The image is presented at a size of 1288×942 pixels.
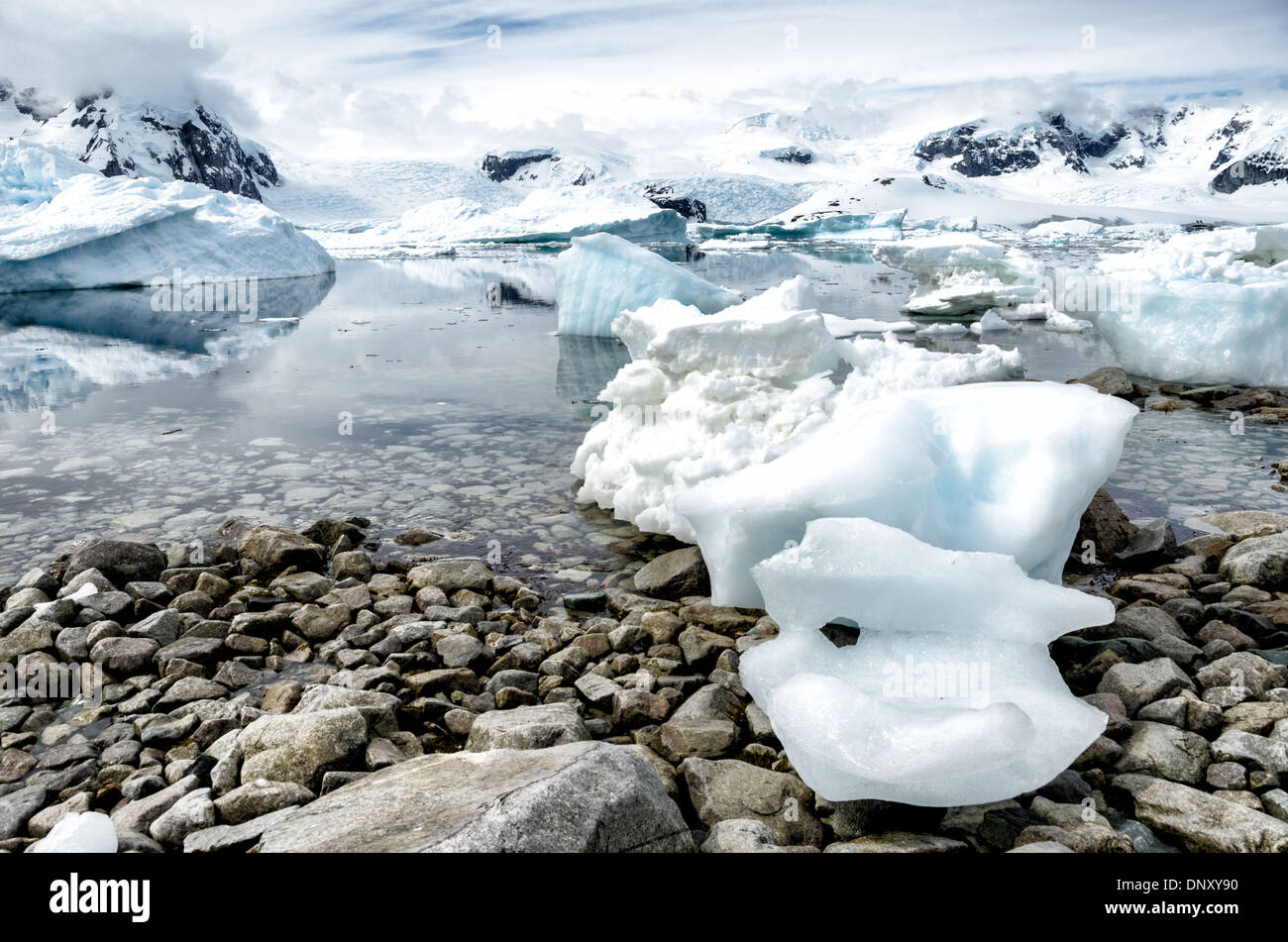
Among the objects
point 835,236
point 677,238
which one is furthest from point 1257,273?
point 835,236

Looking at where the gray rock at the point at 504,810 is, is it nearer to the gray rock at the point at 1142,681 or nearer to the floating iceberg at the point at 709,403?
the gray rock at the point at 1142,681

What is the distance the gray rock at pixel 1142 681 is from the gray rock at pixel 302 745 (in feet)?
8.10

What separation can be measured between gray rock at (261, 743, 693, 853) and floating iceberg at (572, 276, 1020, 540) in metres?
2.58

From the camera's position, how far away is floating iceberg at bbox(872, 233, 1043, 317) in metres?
16.1

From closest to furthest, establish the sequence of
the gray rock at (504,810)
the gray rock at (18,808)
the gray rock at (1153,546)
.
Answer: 1. the gray rock at (504,810)
2. the gray rock at (18,808)
3. the gray rock at (1153,546)

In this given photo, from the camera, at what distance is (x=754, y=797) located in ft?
8.08

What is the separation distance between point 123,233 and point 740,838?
2518 cm

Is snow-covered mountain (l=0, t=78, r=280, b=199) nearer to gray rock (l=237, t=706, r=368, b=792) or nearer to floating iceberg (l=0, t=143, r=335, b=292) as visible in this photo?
floating iceberg (l=0, t=143, r=335, b=292)

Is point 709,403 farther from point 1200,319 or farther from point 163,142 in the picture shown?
point 163,142

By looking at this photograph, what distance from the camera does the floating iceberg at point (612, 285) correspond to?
12023mm

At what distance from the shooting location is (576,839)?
6.43 feet

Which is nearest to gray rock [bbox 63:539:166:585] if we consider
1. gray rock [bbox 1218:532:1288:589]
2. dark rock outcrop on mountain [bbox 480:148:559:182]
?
gray rock [bbox 1218:532:1288:589]

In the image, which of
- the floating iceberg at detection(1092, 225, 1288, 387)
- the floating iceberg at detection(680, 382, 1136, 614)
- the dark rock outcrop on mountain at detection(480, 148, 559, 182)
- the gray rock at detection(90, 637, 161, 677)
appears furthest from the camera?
the dark rock outcrop on mountain at detection(480, 148, 559, 182)

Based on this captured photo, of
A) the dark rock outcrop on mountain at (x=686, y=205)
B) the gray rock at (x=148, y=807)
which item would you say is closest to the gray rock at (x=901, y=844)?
the gray rock at (x=148, y=807)
